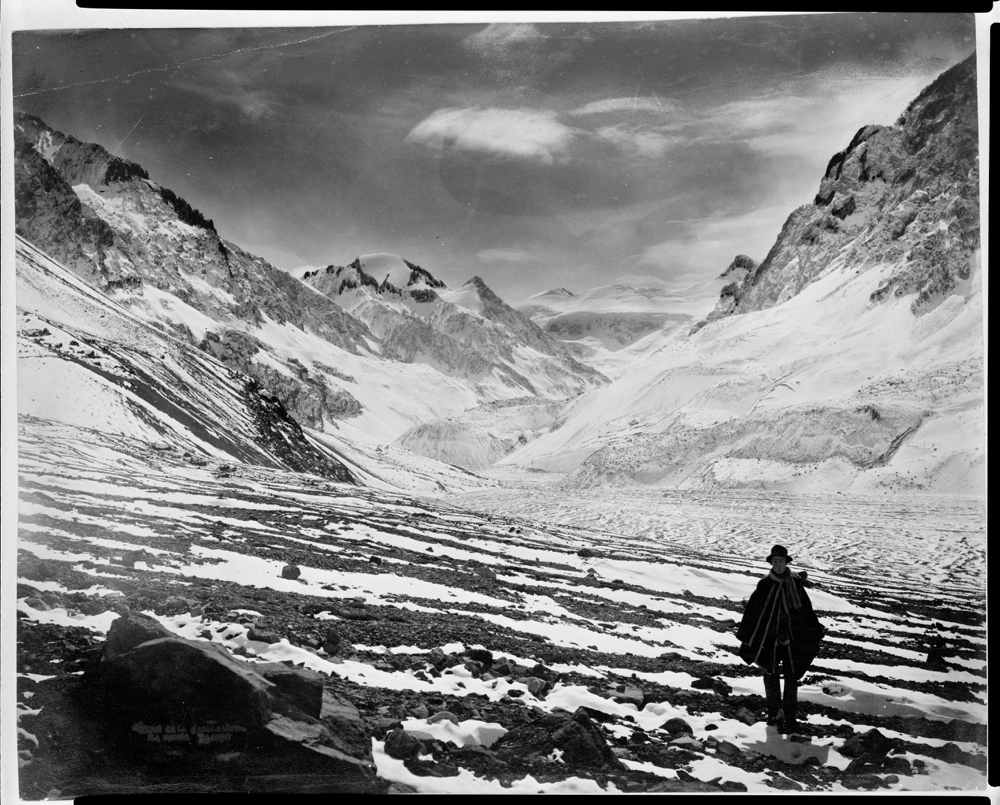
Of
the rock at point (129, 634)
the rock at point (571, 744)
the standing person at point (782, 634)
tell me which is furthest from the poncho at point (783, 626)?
the rock at point (129, 634)

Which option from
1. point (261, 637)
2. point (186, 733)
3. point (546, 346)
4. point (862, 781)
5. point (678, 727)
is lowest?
point (862, 781)

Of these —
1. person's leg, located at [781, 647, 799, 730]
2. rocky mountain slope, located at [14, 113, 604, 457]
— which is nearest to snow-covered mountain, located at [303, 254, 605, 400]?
rocky mountain slope, located at [14, 113, 604, 457]

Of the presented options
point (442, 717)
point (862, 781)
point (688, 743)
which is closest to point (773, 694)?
point (688, 743)

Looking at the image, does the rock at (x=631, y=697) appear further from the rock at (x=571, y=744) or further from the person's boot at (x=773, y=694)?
the person's boot at (x=773, y=694)

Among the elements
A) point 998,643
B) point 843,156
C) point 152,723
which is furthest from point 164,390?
point 998,643

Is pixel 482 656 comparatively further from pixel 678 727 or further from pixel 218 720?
pixel 218 720

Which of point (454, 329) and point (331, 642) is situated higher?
point (454, 329)

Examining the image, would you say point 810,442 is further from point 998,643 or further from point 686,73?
point 686,73
